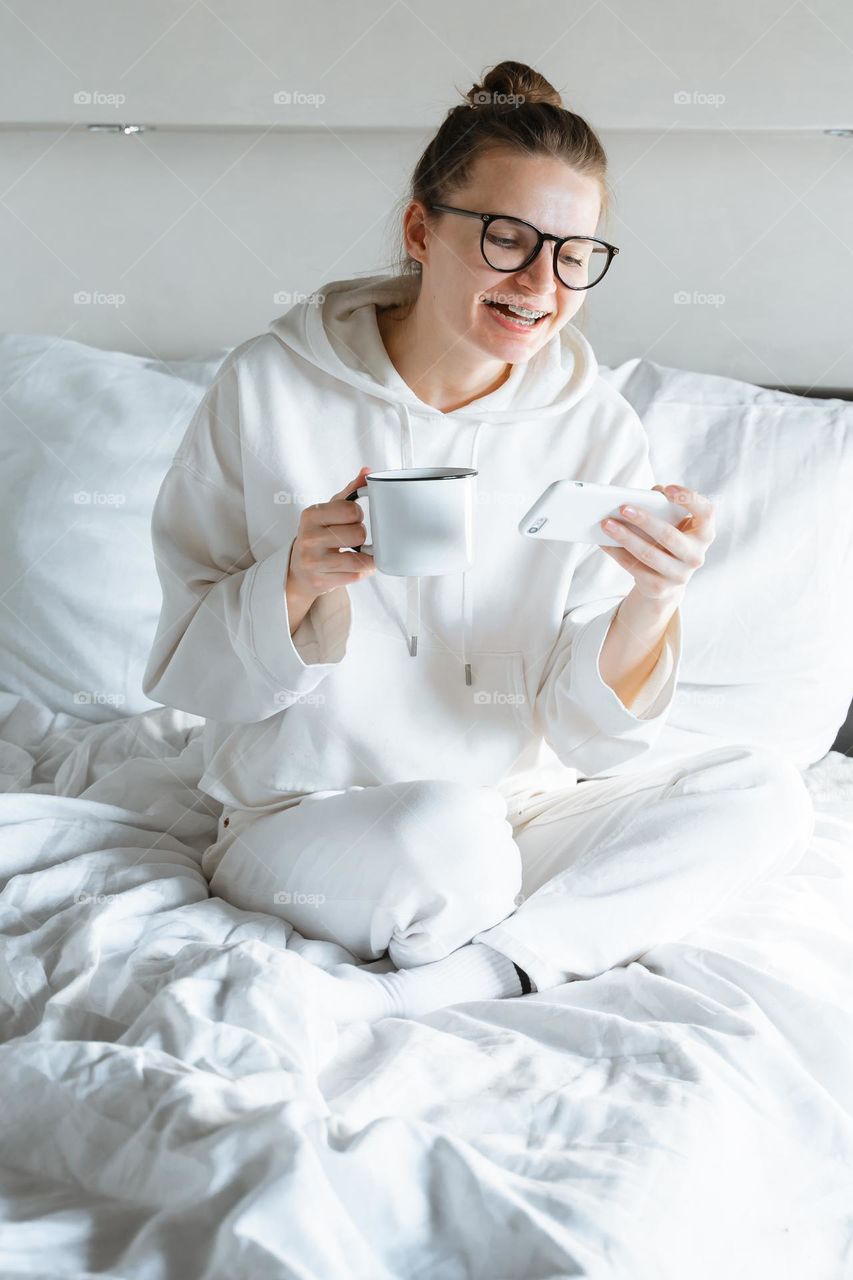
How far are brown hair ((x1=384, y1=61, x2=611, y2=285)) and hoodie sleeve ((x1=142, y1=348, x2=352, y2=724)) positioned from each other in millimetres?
301

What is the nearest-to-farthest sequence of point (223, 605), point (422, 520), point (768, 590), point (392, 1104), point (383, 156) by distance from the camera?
point (392, 1104) < point (422, 520) < point (223, 605) < point (768, 590) < point (383, 156)

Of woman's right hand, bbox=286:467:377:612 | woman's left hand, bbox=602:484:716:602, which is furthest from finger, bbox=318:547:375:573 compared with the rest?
woman's left hand, bbox=602:484:716:602

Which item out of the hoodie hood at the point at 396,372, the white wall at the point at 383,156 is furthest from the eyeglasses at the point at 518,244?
the white wall at the point at 383,156

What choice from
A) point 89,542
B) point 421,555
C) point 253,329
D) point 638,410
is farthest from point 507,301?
point 253,329

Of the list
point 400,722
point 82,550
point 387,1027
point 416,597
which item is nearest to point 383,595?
point 416,597

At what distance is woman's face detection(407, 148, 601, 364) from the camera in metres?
1.22

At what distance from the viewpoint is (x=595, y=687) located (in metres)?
1.29

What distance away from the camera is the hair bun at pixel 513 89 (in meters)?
1.32

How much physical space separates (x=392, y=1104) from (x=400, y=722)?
0.48m

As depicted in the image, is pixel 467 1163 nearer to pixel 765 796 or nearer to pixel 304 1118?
pixel 304 1118

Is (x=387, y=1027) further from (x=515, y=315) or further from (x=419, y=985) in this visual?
(x=515, y=315)

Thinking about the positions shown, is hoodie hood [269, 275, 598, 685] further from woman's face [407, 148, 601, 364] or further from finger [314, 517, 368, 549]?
finger [314, 517, 368, 549]

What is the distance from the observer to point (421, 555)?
1086 mm

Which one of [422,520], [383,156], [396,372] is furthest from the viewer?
[383,156]
